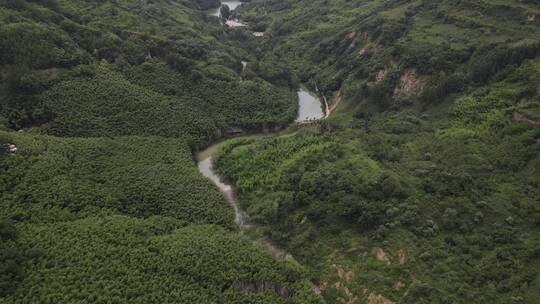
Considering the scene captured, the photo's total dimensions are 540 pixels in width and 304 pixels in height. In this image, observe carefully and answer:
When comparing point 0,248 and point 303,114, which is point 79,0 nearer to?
point 303,114

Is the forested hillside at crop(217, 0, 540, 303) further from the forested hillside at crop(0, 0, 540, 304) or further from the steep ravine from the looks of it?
the steep ravine

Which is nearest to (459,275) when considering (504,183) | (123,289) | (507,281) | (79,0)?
(507,281)

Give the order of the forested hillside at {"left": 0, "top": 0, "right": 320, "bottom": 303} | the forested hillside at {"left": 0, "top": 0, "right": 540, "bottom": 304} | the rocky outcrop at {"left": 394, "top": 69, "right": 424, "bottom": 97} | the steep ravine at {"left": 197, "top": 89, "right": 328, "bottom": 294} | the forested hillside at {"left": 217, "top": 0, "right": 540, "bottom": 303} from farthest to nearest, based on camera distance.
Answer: the rocky outcrop at {"left": 394, "top": 69, "right": 424, "bottom": 97}, the steep ravine at {"left": 197, "top": 89, "right": 328, "bottom": 294}, the forested hillside at {"left": 217, "top": 0, "right": 540, "bottom": 303}, the forested hillside at {"left": 0, "top": 0, "right": 540, "bottom": 304}, the forested hillside at {"left": 0, "top": 0, "right": 320, "bottom": 303}

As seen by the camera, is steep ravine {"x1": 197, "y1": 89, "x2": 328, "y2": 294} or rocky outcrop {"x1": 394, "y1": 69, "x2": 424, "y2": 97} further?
rocky outcrop {"x1": 394, "y1": 69, "x2": 424, "y2": 97}

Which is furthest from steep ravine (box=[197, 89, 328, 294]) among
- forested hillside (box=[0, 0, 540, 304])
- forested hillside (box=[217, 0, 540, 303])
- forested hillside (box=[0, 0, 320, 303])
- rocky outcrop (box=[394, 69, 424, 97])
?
rocky outcrop (box=[394, 69, 424, 97])

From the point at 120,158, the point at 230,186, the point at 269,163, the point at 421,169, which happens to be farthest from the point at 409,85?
the point at 120,158

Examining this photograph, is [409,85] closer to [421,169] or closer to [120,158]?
[421,169]

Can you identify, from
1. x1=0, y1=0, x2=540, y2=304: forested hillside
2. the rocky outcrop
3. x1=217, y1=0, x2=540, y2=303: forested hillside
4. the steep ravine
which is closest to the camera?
Answer: x1=0, y1=0, x2=540, y2=304: forested hillside
